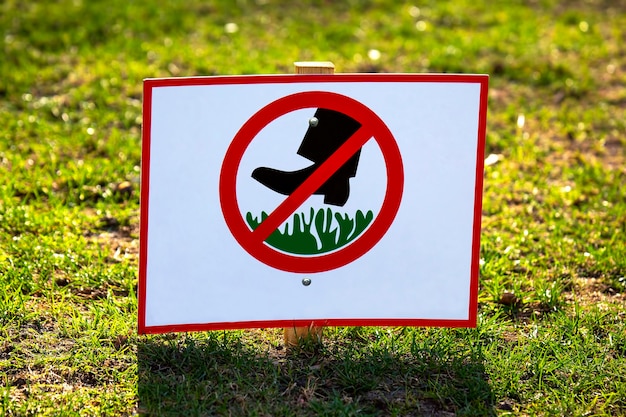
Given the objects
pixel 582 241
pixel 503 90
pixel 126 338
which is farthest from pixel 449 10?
pixel 126 338

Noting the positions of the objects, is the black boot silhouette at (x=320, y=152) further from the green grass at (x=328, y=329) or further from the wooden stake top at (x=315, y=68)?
the green grass at (x=328, y=329)

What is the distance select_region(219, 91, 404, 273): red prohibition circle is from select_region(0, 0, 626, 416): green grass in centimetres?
37

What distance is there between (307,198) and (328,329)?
61 cm

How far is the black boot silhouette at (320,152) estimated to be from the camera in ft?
10.1

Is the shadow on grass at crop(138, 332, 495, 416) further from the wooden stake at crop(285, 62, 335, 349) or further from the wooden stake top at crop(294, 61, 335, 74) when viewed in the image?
the wooden stake top at crop(294, 61, 335, 74)

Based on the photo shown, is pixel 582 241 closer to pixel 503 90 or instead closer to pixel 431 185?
pixel 431 185

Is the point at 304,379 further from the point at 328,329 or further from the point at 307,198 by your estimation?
the point at 307,198

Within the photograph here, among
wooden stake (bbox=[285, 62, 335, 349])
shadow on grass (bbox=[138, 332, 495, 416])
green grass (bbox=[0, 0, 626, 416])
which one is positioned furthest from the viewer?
wooden stake (bbox=[285, 62, 335, 349])

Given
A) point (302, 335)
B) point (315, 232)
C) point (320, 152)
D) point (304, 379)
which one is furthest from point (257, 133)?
point (304, 379)

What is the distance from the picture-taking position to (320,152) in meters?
3.09

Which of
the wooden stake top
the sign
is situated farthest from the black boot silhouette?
the wooden stake top

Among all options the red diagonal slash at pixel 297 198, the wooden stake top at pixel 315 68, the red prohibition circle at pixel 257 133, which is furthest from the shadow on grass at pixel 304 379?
the wooden stake top at pixel 315 68

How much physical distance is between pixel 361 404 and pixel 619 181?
8.34ft

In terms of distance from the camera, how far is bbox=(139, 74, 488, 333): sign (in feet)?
10.0
